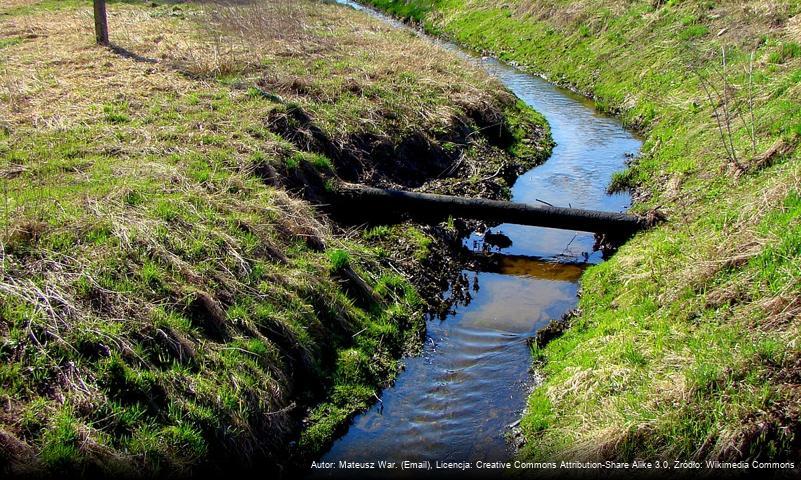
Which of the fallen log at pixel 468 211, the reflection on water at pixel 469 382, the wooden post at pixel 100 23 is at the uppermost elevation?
the wooden post at pixel 100 23

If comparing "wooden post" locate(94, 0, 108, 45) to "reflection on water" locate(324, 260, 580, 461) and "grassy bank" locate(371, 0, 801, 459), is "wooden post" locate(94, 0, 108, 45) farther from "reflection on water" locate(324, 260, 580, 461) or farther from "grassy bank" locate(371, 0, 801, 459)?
"grassy bank" locate(371, 0, 801, 459)

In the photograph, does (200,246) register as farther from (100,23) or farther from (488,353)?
(100,23)

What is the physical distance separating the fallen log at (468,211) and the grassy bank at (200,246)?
1.65 feet

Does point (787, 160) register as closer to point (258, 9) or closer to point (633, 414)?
point (633, 414)

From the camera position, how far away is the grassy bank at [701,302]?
698 cm

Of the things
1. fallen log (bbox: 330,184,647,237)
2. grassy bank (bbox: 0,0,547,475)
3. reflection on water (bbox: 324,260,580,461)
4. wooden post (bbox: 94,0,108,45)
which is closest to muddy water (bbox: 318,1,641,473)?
reflection on water (bbox: 324,260,580,461)

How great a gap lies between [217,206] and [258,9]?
15636mm

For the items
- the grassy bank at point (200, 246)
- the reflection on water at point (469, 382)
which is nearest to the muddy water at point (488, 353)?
the reflection on water at point (469, 382)

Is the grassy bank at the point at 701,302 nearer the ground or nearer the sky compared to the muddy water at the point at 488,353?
nearer the sky

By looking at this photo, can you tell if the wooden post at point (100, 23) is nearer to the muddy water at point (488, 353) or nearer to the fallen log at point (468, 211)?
the fallen log at point (468, 211)

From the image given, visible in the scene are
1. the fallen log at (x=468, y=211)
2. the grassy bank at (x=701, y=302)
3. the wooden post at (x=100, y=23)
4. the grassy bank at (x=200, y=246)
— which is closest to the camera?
the grassy bank at (x=200, y=246)

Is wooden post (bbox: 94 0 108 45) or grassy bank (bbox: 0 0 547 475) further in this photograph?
wooden post (bbox: 94 0 108 45)

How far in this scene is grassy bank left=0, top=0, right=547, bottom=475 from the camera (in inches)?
269

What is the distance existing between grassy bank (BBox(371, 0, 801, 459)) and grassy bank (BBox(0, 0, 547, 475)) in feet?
9.02
